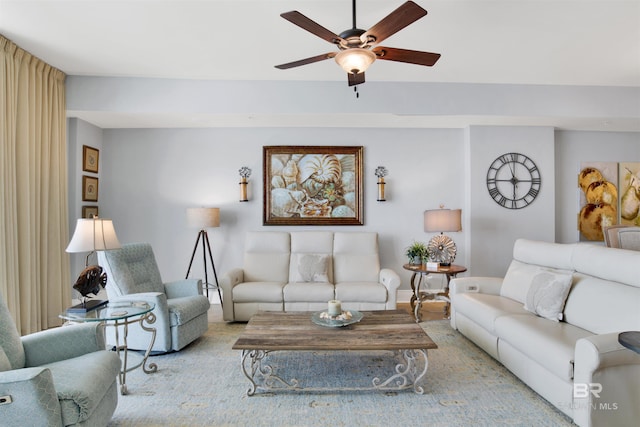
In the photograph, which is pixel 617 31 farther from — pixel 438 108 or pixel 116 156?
pixel 116 156

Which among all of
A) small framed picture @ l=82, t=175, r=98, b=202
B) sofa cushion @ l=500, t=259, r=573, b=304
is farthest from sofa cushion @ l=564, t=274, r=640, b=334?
small framed picture @ l=82, t=175, r=98, b=202

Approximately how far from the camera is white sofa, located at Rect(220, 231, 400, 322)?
3.71m

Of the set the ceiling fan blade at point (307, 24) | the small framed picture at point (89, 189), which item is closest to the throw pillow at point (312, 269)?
the ceiling fan blade at point (307, 24)

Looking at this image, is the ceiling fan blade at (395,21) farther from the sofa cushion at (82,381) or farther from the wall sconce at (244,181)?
the wall sconce at (244,181)

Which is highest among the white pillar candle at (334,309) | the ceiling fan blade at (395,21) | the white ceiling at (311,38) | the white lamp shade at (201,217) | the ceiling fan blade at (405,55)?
the white ceiling at (311,38)

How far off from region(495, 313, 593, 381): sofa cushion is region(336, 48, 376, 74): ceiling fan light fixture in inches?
83.5

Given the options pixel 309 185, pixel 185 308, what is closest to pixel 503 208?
pixel 309 185

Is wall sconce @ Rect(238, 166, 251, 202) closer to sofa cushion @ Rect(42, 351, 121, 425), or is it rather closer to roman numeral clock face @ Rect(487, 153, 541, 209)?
sofa cushion @ Rect(42, 351, 121, 425)

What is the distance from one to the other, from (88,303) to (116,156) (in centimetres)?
286

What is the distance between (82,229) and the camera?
2.54 meters

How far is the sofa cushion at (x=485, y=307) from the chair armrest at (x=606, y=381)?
0.86 meters

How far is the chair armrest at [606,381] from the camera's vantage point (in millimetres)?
1794

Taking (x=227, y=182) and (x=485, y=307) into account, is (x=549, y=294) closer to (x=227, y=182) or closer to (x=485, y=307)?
(x=485, y=307)

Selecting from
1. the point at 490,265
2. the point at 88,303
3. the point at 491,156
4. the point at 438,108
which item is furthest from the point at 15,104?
the point at 490,265
